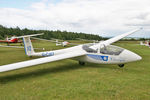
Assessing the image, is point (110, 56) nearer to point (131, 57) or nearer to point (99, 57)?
point (99, 57)

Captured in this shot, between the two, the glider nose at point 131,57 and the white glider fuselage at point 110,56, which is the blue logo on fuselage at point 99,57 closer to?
the white glider fuselage at point 110,56

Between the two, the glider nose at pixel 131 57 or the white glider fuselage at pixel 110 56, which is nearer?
the glider nose at pixel 131 57

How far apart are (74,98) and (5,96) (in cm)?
276

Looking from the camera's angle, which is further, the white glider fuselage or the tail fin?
the tail fin

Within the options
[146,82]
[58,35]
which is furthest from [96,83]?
[58,35]

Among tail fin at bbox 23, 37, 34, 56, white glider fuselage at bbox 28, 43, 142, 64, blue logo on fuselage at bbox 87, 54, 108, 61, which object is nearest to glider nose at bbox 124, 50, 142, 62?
white glider fuselage at bbox 28, 43, 142, 64

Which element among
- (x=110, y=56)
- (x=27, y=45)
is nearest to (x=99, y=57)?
(x=110, y=56)

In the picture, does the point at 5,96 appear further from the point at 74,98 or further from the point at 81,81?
the point at 81,81

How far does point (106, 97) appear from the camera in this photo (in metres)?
5.02

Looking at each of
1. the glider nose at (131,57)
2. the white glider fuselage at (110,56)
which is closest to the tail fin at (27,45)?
the white glider fuselage at (110,56)

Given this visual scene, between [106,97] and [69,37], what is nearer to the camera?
[106,97]

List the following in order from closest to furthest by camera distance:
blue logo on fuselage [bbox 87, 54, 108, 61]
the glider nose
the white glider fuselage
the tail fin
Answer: the glider nose, the white glider fuselage, blue logo on fuselage [bbox 87, 54, 108, 61], the tail fin

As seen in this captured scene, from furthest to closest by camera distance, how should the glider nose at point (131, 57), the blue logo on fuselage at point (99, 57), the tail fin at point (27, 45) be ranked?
the tail fin at point (27, 45)
the blue logo on fuselage at point (99, 57)
the glider nose at point (131, 57)

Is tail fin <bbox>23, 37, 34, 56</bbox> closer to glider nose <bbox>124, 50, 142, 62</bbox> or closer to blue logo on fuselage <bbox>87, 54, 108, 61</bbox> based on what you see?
blue logo on fuselage <bbox>87, 54, 108, 61</bbox>
